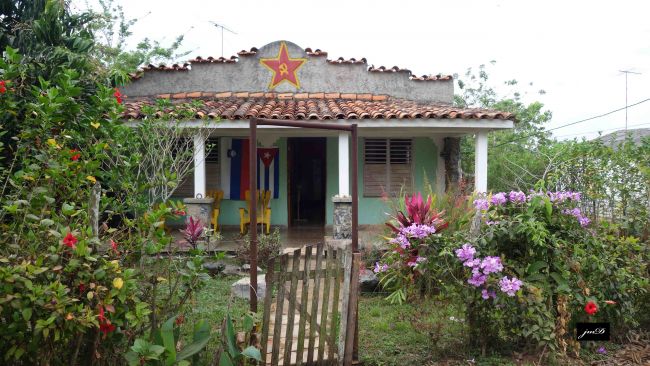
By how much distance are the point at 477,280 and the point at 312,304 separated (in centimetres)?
132

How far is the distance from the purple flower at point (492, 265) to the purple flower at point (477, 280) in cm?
5

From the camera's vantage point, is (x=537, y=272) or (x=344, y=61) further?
(x=344, y=61)

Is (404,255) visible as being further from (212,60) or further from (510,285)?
(212,60)

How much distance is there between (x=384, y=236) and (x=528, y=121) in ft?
52.1

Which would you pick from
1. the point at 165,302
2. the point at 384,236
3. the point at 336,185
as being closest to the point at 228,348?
the point at 165,302

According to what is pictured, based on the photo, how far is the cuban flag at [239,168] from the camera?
36.3 feet

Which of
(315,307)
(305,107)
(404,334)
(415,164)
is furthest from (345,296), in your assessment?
(415,164)

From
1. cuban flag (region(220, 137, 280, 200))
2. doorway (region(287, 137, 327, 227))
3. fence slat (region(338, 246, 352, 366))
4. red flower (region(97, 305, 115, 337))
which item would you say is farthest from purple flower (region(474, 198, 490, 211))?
doorway (region(287, 137, 327, 227))

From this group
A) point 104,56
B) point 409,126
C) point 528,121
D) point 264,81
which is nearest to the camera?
point 409,126

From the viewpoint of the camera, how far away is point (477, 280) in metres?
3.81

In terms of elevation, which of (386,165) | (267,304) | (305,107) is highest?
(305,107)

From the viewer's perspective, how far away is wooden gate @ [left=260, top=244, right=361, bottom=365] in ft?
10.9

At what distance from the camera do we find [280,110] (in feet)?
29.7

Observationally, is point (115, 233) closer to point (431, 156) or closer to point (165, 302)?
point (165, 302)
